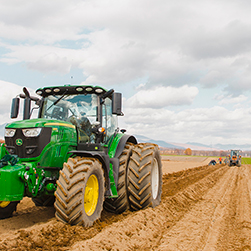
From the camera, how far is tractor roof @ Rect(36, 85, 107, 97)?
18.6 feet

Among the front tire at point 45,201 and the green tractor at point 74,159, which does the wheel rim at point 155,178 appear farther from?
the front tire at point 45,201

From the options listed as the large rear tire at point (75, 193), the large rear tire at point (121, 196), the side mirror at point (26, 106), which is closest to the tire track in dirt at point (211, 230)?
the large rear tire at point (121, 196)

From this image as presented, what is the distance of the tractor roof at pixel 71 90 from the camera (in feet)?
18.6

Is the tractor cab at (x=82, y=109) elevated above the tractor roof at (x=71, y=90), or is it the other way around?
the tractor roof at (x=71, y=90)

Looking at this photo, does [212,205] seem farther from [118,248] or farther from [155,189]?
[118,248]

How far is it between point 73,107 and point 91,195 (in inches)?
74.4

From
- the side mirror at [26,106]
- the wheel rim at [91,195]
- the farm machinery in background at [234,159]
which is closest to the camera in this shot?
the wheel rim at [91,195]

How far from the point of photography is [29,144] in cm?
468

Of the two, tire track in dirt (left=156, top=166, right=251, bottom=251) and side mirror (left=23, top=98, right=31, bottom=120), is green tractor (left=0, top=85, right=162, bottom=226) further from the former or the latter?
tire track in dirt (left=156, top=166, right=251, bottom=251)

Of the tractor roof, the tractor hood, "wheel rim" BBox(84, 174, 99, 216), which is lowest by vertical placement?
"wheel rim" BBox(84, 174, 99, 216)

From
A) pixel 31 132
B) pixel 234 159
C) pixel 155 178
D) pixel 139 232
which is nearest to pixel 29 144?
pixel 31 132

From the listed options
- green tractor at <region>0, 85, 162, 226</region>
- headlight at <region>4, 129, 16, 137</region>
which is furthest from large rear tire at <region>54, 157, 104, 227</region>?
headlight at <region>4, 129, 16, 137</region>

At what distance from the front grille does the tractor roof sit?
127 centimetres

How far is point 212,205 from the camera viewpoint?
7.78m
